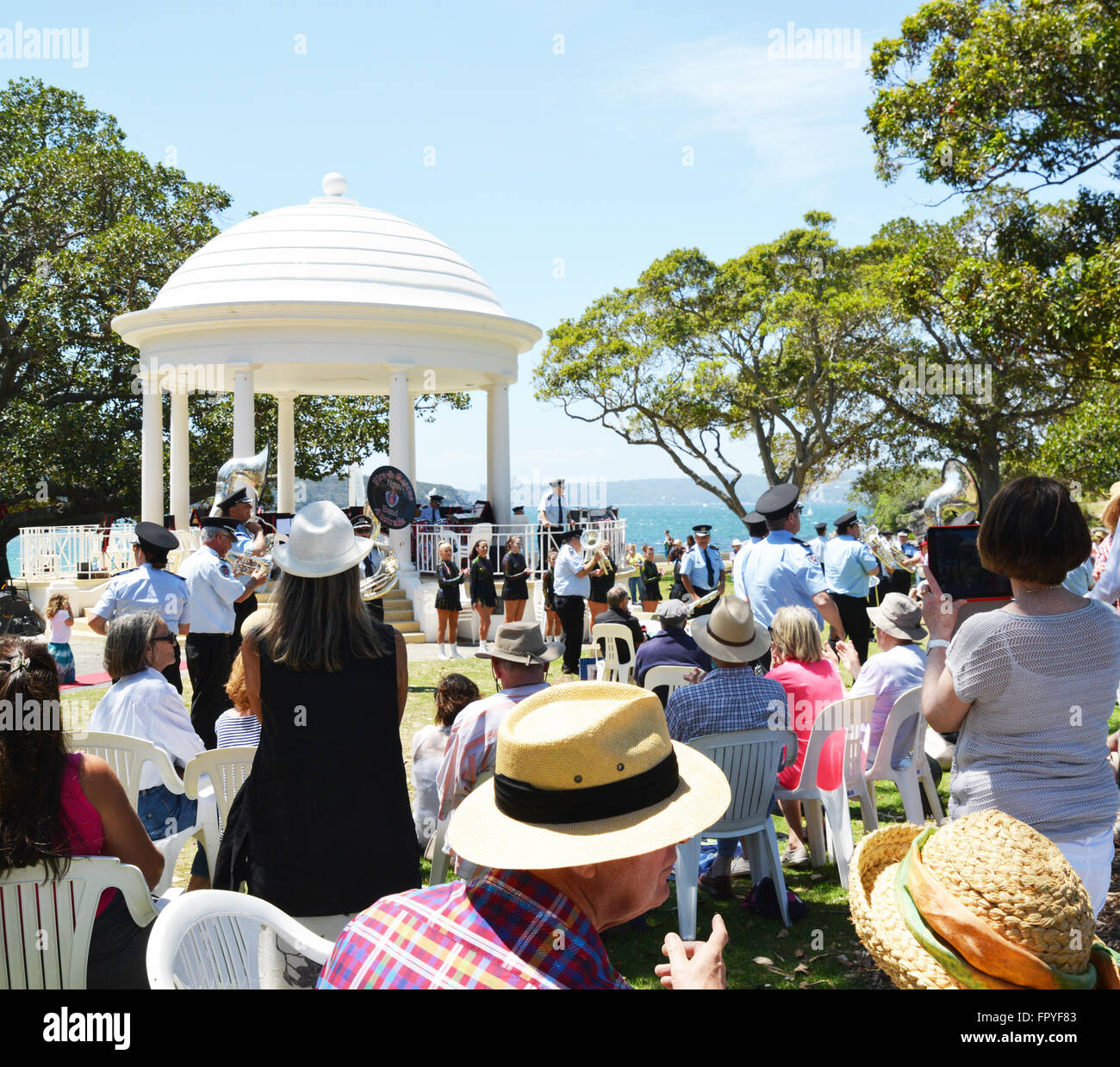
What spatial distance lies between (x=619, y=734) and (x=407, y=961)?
1.90 feet

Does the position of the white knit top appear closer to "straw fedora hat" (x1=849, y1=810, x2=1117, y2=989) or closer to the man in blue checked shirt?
"straw fedora hat" (x1=849, y1=810, x2=1117, y2=989)

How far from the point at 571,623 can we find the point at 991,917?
1132 cm

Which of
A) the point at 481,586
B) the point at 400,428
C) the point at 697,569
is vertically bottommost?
the point at 481,586

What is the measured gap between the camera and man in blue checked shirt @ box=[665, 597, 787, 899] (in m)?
5.35

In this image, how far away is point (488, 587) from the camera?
16.0 meters

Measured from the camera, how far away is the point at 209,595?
7367 millimetres

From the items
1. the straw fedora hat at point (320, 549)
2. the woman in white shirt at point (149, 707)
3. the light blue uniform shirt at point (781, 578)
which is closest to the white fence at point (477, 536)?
the light blue uniform shirt at point (781, 578)

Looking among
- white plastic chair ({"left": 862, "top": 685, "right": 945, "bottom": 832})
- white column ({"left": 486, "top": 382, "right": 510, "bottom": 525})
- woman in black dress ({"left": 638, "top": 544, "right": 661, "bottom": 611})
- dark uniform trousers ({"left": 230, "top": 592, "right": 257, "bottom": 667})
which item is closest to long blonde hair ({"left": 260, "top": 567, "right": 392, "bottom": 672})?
white plastic chair ({"left": 862, "top": 685, "right": 945, "bottom": 832})

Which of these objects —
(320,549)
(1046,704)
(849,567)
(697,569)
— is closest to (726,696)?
(1046,704)

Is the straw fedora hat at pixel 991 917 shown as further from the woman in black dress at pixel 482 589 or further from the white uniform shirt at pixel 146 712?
the woman in black dress at pixel 482 589

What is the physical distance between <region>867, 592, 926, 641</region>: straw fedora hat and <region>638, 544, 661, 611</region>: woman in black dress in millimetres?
13197

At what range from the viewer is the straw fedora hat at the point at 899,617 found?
639 cm

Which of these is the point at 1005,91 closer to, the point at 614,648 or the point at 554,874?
the point at 614,648
